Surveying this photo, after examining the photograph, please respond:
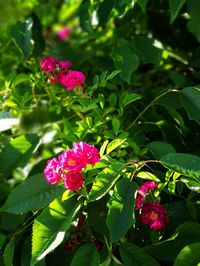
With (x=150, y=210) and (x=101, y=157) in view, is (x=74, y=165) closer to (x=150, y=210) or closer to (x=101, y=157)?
(x=101, y=157)

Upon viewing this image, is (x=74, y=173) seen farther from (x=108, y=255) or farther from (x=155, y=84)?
(x=155, y=84)

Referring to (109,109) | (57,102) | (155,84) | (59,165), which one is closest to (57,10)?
(155,84)

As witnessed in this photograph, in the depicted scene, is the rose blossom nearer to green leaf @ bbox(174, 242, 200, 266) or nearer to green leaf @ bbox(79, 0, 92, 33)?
green leaf @ bbox(174, 242, 200, 266)

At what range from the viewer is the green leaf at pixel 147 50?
5.96 ft

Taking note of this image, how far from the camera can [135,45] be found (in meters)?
1.85

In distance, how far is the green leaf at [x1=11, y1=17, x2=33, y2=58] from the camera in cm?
180

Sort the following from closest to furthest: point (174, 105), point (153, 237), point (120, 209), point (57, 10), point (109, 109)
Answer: point (120, 209) < point (153, 237) < point (109, 109) < point (174, 105) < point (57, 10)

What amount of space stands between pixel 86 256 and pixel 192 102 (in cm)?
49

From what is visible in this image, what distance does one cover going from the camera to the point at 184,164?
111cm

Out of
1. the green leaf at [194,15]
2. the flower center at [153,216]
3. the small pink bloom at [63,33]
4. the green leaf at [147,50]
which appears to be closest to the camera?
the flower center at [153,216]

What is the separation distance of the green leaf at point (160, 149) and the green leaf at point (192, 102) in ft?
0.31

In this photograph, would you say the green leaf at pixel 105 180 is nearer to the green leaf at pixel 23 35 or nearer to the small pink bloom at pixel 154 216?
the small pink bloom at pixel 154 216

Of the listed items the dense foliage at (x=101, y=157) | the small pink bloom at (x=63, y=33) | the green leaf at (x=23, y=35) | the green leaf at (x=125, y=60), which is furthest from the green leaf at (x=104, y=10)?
Result: the small pink bloom at (x=63, y=33)

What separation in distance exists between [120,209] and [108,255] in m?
0.16
